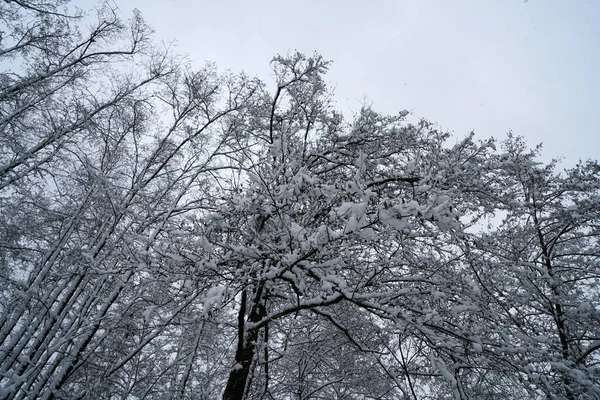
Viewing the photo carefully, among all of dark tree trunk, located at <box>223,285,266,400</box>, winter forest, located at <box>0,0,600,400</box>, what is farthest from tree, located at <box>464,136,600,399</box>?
dark tree trunk, located at <box>223,285,266,400</box>

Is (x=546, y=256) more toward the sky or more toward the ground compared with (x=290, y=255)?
more toward the sky

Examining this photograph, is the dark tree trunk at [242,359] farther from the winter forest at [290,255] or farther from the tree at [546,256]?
the tree at [546,256]

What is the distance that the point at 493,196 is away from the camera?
452 cm

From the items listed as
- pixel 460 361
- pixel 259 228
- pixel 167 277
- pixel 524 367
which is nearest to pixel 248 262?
pixel 259 228

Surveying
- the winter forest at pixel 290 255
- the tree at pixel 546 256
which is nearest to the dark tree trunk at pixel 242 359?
the winter forest at pixel 290 255

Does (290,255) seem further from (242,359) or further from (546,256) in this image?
(546,256)

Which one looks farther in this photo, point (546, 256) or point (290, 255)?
point (546, 256)

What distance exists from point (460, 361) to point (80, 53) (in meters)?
9.84

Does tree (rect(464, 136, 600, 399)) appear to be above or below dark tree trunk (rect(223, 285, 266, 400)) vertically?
above

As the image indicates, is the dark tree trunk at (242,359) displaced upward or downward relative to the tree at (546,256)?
downward

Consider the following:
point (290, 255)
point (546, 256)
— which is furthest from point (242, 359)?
point (546, 256)

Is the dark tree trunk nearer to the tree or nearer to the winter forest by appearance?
the winter forest

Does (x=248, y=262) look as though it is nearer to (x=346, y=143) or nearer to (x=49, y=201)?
(x=346, y=143)

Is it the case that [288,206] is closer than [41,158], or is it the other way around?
[288,206]
